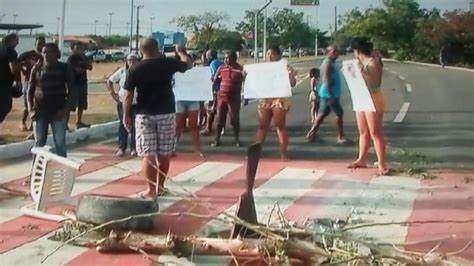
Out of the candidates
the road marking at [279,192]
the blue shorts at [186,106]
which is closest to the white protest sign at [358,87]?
the road marking at [279,192]

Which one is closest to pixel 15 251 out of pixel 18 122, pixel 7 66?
pixel 7 66

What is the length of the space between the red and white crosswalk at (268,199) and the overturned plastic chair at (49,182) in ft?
0.42

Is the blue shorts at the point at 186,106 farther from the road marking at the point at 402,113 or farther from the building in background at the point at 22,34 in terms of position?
the road marking at the point at 402,113

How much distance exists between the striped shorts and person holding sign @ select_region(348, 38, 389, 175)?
1.95m

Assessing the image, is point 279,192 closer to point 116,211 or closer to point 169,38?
point 169,38

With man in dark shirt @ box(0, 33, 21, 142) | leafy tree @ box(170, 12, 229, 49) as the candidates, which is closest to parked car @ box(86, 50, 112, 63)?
man in dark shirt @ box(0, 33, 21, 142)

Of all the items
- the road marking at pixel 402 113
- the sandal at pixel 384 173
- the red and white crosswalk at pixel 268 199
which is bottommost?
the red and white crosswalk at pixel 268 199

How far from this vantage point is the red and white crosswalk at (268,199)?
6.07 metres

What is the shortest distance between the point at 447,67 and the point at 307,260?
3430mm

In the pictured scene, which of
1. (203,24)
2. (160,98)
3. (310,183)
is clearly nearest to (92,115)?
(310,183)

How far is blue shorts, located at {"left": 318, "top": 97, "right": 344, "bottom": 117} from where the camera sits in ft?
32.9

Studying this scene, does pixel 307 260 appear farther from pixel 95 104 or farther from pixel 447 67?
pixel 95 104

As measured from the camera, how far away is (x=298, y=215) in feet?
22.7

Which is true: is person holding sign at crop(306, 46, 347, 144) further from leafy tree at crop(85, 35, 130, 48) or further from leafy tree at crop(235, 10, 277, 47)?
leafy tree at crop(85, 35, 130, 48)
